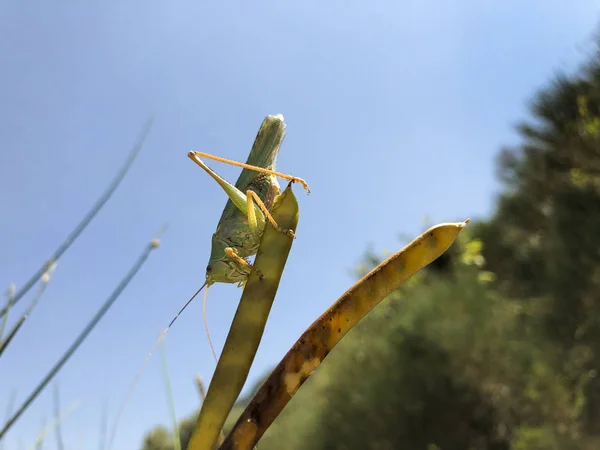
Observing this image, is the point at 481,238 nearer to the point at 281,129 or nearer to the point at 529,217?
the point at 529,217

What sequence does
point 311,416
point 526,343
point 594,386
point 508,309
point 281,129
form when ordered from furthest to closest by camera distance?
point 311,416 → point 508,309 → point 526,343 → point 594,386 → point 281,129

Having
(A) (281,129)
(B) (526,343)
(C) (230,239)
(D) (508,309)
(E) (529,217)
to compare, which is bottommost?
(C) (230,239)

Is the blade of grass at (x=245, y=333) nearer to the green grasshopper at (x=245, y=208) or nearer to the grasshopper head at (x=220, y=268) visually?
the green grasshopper at (x=245, y=208)

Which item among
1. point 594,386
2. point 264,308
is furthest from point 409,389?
point 264,308

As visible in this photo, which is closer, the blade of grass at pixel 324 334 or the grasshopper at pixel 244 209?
the blade of grass at pixel 324 334

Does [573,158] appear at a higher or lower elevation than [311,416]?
higher

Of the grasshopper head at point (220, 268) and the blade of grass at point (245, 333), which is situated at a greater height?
the grasshopper head at point (220, 268)

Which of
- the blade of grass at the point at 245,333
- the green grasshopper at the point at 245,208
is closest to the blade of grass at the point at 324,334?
the blade of grass at the point at 245,333

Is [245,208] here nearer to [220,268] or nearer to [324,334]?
[220,268]
